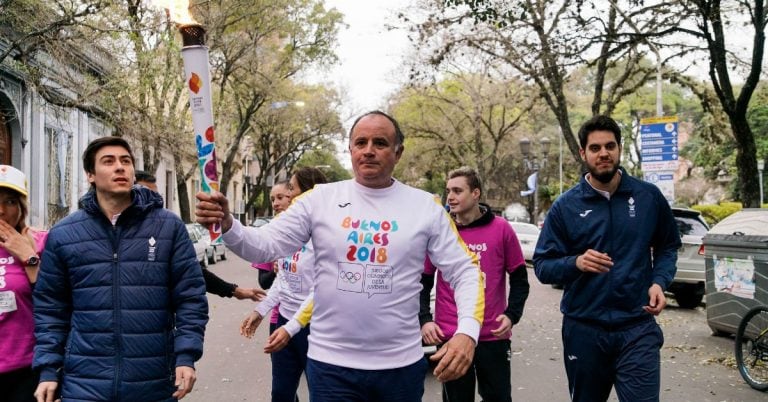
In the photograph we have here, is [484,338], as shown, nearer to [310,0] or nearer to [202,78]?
[202,78]

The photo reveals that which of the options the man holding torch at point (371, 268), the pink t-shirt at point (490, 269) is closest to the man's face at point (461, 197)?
the pink t-shirt at point (490, 269)

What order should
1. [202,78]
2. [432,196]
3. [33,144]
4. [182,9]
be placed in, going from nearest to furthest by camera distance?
[202,78], [182,9], [432,196], [33,144]

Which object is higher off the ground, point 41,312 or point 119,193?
point 119,193

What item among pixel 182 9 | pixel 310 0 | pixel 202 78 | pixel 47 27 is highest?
pixel 310 0

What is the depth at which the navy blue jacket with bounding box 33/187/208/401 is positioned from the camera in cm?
316

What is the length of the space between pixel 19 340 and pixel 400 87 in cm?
3126

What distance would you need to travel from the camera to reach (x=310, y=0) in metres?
29.9

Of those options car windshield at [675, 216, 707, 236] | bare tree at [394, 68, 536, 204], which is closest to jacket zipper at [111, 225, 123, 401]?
car windshield at [675, 216, 707, 236]

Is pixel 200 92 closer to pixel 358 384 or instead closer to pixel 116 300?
pixel 116 300

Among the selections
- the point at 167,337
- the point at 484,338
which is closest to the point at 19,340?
the point at 167,337

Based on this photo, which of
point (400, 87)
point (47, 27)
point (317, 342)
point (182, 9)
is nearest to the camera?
point (182, 9)

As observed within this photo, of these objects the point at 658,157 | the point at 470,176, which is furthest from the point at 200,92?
the point at 658,157

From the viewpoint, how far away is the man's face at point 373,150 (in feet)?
10.4

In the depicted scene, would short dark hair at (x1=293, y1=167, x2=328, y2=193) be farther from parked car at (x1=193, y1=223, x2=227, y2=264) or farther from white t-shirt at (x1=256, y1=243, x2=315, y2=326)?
parked car at (x1=193, y1=223, x2=227, y2=264)
